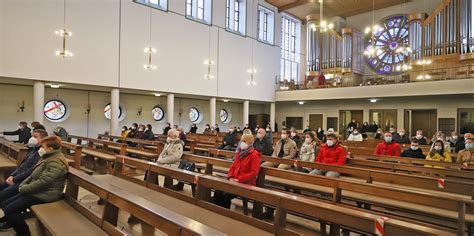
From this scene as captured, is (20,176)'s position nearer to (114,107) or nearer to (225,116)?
(114,107)

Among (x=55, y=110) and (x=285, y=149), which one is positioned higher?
(x=55, y=110)

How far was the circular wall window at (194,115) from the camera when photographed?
1698 cm

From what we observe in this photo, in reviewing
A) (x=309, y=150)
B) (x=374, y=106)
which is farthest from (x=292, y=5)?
(x=309, y=150)

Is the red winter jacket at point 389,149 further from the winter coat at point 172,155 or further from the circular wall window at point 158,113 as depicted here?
the circular wall window at point 158,113

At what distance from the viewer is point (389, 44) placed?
58.4ft

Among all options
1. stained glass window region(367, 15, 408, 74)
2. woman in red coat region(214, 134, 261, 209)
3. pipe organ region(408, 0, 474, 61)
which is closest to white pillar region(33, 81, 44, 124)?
woman in red coat region(214, 134, 261, 209)

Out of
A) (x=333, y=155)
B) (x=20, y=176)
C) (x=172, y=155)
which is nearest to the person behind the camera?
(x=20, y=176)

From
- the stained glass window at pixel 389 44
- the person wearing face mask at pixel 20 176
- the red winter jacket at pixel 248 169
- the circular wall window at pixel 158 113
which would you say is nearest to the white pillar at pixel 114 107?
the circular wall window at pixel 158 113

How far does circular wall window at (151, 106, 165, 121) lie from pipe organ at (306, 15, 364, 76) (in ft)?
28.8

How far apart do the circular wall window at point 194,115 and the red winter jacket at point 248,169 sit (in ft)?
43.8

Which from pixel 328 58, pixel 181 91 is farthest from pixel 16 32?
pixel 328 58

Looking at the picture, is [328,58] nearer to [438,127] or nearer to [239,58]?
[239,58]

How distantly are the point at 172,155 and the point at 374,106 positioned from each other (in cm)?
1411

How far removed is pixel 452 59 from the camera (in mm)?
12992
